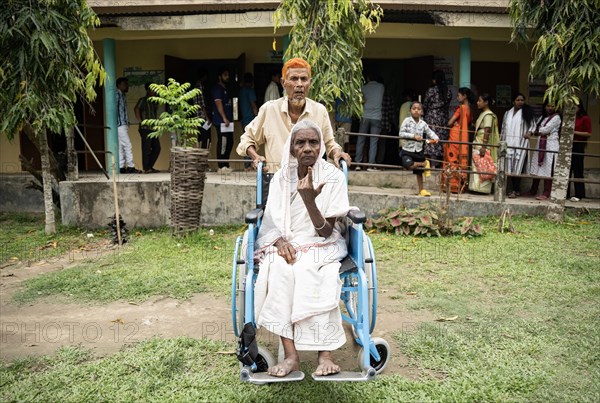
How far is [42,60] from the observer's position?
790cm

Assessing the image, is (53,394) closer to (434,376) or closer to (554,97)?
(434,376)

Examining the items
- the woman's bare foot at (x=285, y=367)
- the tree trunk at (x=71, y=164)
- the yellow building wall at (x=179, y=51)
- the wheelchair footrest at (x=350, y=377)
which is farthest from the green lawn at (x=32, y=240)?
the wheelchair footrest at (x=350, y=377)

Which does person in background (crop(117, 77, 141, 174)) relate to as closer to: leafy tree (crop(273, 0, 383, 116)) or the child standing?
leafy tree (crop(273, 0, 383, 116))

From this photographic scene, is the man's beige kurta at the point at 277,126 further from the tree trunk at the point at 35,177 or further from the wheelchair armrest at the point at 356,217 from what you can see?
the tree trunk at the point at 35,177

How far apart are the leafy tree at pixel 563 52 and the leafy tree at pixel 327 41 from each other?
7.28 feet

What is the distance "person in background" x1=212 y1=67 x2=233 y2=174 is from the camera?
1129cm

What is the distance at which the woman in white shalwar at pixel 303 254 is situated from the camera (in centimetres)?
363

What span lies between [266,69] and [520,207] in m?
5.96

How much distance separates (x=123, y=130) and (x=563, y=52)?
7.50 meters

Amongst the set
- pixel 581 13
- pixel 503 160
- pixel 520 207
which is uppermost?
pixel 581 13

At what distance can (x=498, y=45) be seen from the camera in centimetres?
1290

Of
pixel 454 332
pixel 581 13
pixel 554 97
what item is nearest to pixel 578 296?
pixel 454 332

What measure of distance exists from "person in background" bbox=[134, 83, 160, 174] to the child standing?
4748 millimetres

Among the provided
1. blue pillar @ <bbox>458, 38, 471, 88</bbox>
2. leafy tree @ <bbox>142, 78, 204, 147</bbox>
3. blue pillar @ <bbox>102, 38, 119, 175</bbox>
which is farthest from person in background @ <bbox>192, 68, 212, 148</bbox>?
blue pillar @ <bbox>458, 38, 471, 88</bbox>
